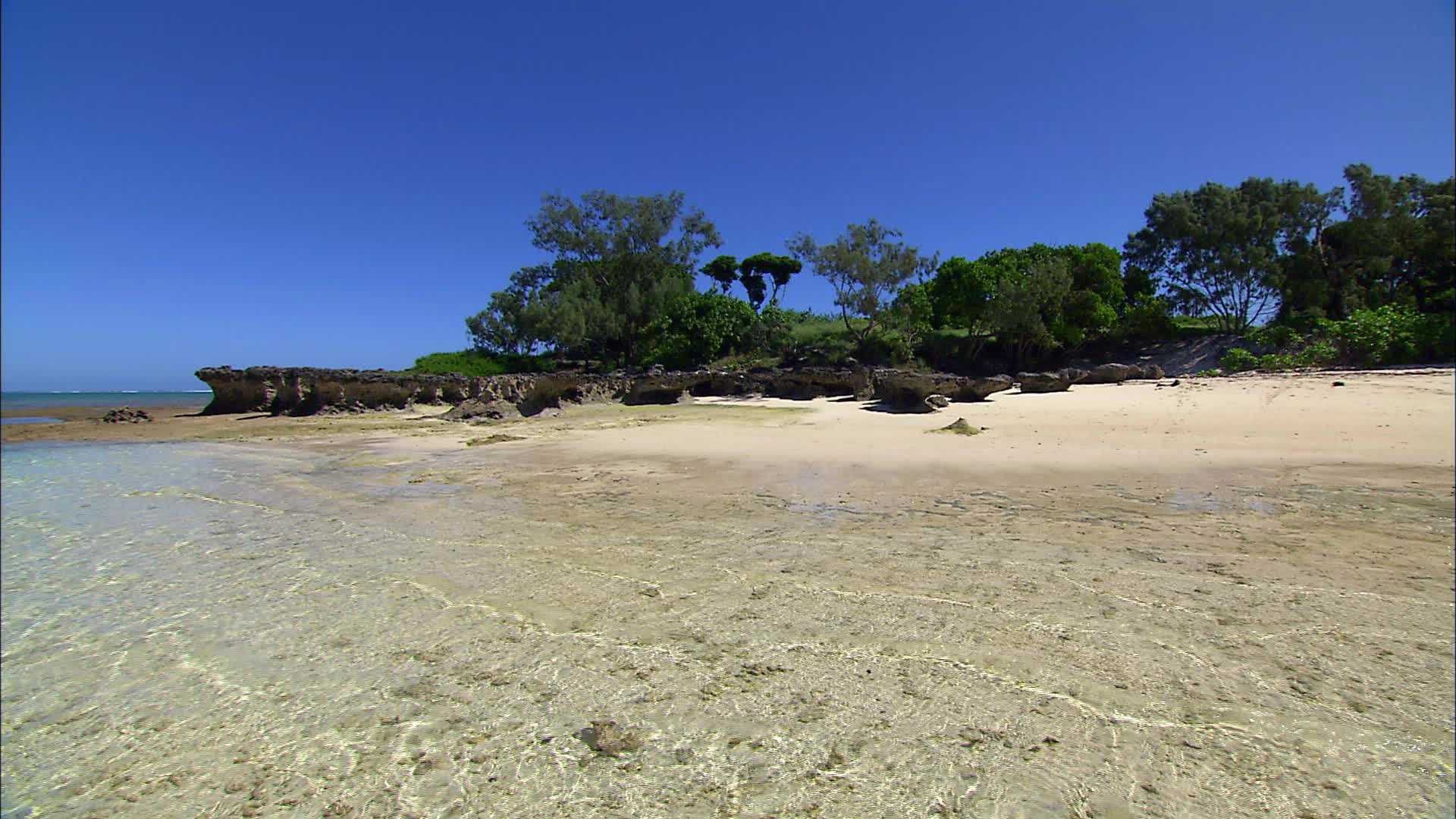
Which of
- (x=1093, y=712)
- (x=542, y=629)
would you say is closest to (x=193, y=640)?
(x=542, y=629)

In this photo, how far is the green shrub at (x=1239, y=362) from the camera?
66.6ft

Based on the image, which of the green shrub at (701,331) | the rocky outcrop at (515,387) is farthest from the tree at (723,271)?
the rocky outcrop at (515,387)

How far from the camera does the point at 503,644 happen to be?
3.01 meters

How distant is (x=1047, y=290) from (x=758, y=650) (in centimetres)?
2875

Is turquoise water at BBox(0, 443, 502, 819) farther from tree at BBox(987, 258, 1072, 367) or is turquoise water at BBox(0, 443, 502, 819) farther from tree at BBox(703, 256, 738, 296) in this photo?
tree at BBox(703, 256, 738, 296)

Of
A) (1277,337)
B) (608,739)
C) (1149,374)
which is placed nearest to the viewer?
(608,739)

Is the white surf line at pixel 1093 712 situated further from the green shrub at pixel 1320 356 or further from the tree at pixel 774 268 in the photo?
the tree at pixel 774 268

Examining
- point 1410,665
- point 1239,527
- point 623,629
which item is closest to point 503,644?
point 623,629

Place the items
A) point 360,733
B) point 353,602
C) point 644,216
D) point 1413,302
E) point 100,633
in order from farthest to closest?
1. point 644,216
2. point 1413,302
3. point 353,602
4. point 100,633
5. point 360,733

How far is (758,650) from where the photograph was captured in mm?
2881

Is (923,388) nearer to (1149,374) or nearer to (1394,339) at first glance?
(1149,374)

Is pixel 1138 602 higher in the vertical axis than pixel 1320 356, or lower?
lower

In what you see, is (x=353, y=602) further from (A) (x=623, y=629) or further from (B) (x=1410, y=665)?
(B) (x=1410, y=665)

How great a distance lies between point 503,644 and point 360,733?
2.41ft
